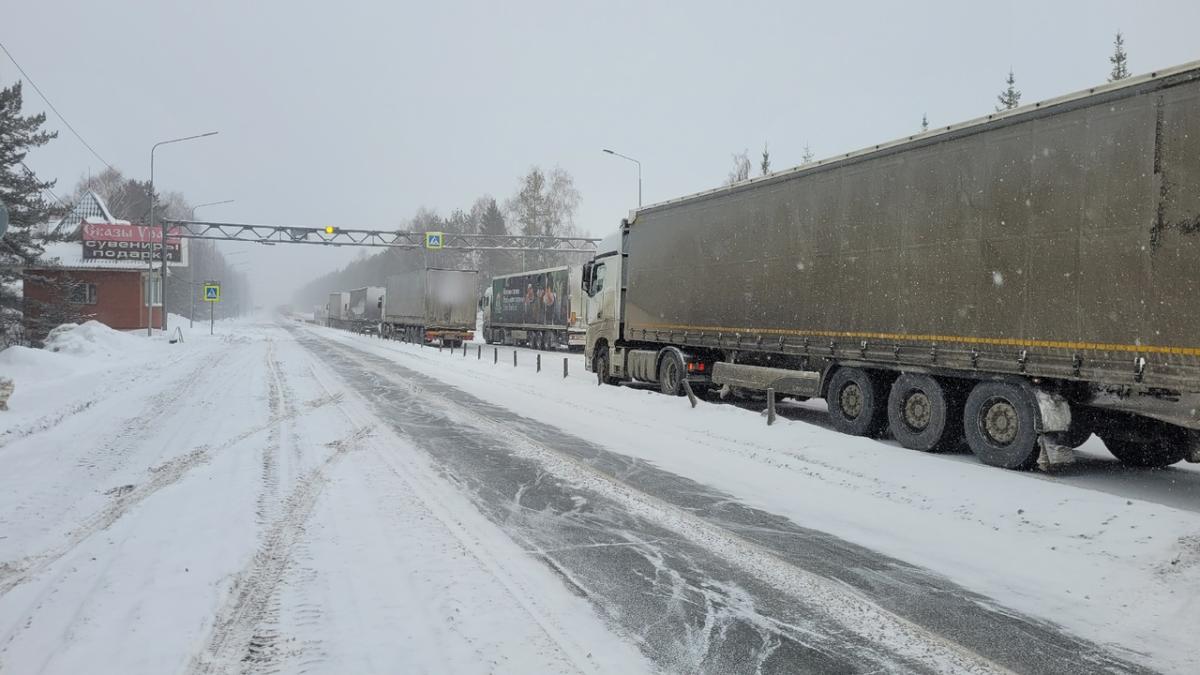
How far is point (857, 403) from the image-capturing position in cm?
1047

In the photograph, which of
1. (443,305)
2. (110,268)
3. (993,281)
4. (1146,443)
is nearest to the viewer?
(1146,443)

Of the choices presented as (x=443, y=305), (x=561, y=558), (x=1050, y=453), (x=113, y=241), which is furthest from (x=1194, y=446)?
(x=113, y=241)

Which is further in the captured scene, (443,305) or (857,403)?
(443,305)

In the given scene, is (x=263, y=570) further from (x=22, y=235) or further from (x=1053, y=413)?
(x=22, y=235)

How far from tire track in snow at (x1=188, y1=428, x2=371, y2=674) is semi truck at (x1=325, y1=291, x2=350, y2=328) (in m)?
64.4

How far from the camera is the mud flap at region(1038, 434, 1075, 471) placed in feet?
25.5

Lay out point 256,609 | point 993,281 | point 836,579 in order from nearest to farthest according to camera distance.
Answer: point 256,609, point 836,579, point 993,281

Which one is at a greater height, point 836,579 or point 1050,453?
point 1050,453

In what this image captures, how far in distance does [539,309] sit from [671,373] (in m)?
22.9

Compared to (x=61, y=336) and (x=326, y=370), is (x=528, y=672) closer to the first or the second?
(x=326, y=370)

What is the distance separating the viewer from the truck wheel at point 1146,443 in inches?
301

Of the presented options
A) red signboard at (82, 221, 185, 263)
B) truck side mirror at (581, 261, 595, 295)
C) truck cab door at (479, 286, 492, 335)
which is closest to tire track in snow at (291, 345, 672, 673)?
truck side mirror at (581, 261, 595, 295)

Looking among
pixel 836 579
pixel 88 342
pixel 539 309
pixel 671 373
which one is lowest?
pixel 836 579

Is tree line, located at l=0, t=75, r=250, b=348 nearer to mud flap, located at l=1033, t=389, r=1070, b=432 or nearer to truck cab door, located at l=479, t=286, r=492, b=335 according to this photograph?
truck cab door, located at l=479, t=286, r=492, b=335
